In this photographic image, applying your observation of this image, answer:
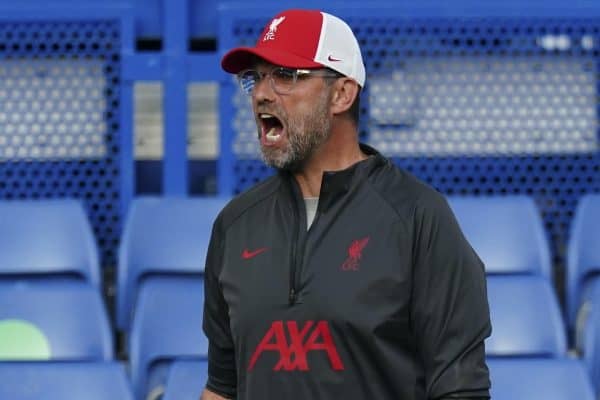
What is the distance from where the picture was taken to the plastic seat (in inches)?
131

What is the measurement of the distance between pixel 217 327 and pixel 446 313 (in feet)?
1.42

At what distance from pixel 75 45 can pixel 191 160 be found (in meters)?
0.60

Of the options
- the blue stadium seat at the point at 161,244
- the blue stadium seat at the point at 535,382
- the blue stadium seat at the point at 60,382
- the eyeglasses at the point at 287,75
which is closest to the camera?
the eyeglasses at the point at 287,75

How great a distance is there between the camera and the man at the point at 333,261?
68.4 inches

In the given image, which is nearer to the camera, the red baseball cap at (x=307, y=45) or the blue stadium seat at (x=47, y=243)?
the red baseball cap at (x=307, y=45)

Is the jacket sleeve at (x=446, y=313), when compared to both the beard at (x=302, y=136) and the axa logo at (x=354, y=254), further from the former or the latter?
the beard at (x=302, y=136)

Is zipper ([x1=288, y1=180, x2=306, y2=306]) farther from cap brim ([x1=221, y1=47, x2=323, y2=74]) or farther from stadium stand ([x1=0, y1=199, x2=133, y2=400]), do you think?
stadium stand ([x1=0, y1=199, x2=133, y2=400])

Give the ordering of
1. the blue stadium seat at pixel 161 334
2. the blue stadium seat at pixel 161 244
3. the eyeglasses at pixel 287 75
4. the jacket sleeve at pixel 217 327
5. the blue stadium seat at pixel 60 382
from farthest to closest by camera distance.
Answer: the blue stadium seat at pixel 161 244 < the blue stadium seat at pixel 161 334 < the blue stadium seat at pixel 60 382 < the jacket sleeve at pixel 217 327 < the eyeglasses at pixel 287 75

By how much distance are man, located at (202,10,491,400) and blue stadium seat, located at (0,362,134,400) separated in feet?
2.91

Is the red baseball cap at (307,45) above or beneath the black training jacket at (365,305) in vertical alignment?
above

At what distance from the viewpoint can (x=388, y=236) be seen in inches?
69.7

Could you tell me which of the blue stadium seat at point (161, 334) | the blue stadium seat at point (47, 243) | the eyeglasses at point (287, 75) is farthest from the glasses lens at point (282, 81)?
the blue stadium seat at point (47, 243)

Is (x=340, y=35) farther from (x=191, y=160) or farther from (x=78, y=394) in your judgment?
(x=191, y=160)

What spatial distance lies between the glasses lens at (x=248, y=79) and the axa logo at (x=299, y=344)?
416mm
